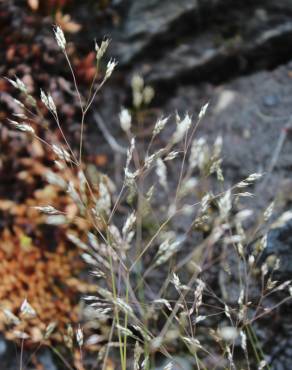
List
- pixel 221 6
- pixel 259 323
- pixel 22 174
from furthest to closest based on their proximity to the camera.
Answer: pixel 221 6 → pixel 22 174 → pixel 259 323

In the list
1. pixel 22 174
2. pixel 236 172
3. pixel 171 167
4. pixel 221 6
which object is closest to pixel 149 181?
pixel 171 167

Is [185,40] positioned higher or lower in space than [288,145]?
higher

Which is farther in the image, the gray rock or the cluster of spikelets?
the gray rock

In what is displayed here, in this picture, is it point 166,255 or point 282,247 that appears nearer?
point 166,255

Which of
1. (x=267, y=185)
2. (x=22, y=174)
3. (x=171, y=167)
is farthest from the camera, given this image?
(x=171, y=167)

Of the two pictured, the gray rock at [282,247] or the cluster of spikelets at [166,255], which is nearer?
the cluster of spikelets at [166,255]

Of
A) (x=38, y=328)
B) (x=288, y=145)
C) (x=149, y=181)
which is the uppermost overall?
(x=288, y=145)

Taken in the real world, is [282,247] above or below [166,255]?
below

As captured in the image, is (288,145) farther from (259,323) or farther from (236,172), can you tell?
(259,323)
